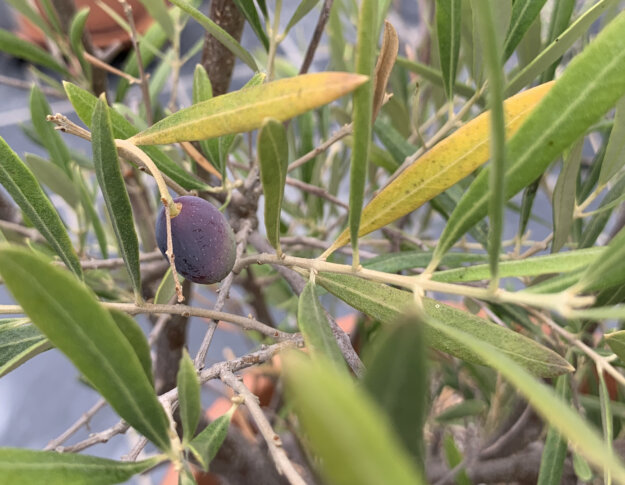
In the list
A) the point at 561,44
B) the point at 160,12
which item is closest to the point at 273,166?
the point at 561,44

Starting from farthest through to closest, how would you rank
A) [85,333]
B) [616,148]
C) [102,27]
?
[102,27], [616,148], [85,333]

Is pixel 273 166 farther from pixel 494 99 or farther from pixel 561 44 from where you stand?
pixel 561 44

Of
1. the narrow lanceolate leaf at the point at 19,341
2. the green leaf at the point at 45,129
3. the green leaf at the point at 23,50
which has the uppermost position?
the green leaf at the point at 23,50

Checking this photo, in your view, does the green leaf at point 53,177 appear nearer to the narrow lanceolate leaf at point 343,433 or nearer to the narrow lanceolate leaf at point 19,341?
the narrow lanceolate leaf at point 19,341

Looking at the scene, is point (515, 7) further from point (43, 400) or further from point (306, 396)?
point (43, 400)

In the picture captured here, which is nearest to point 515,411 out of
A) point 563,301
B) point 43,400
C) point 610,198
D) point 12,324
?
point 610,198

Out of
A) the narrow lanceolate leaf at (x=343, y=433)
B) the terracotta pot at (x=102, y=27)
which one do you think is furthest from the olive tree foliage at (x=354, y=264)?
the terracotta pot at (x=102, y=27)

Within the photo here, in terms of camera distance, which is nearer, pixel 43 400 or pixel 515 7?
pixel 515 7
